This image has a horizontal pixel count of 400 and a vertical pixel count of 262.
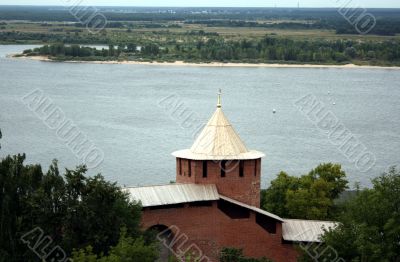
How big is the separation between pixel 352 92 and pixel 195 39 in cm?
3728

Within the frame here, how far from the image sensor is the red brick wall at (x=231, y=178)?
15.0 metres

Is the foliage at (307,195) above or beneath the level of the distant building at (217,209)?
beneath

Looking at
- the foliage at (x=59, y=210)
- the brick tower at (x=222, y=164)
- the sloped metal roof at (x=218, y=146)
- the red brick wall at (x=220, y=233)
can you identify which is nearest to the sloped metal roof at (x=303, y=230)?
the red brick wall at (x=220, y=233)

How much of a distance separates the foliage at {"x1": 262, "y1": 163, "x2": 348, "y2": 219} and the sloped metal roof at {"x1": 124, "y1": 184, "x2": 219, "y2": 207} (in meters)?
3.50

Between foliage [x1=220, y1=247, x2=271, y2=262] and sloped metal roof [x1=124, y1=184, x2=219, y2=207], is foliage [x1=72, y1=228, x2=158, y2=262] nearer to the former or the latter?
sloped metal roof [x1=124, y1=184, x2=219, y2=207]

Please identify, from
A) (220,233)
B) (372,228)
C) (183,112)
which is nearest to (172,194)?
(220,233)

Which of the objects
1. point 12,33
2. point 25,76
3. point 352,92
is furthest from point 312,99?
point 12,33

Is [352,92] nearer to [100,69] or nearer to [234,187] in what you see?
[100,69]

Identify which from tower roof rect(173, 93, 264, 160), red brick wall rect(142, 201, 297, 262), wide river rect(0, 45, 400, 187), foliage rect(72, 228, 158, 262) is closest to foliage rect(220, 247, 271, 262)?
red brick wall rect(142, 201, 297, 262)

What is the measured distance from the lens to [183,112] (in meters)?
43.4

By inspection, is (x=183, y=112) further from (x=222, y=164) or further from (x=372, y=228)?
(x=372, y=228)

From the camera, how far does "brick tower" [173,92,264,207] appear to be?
1497 centimetres

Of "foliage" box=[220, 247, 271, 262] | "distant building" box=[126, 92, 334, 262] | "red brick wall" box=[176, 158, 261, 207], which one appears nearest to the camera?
"foliage" box=[220, 247, 271, 262]

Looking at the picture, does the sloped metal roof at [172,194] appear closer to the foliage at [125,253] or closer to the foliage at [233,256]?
the foliage at [233,256]
